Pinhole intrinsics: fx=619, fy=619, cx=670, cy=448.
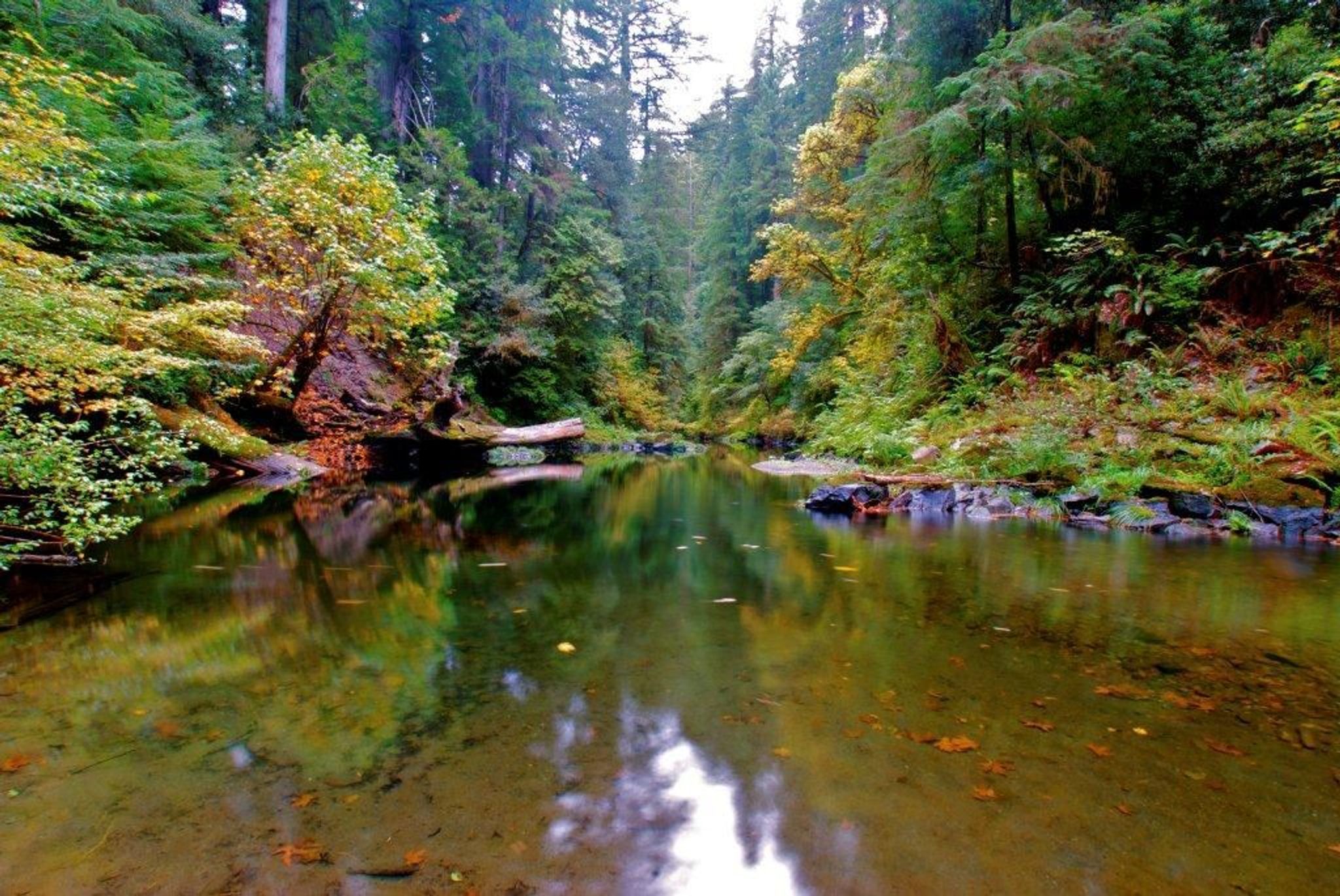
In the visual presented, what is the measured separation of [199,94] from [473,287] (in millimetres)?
7409

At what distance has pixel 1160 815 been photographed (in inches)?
71.2

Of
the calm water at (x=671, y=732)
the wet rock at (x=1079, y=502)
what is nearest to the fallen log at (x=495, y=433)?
the calm water at (x=671, y=732)

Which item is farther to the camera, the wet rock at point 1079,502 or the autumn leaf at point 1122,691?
the wet rock at point 1079,502

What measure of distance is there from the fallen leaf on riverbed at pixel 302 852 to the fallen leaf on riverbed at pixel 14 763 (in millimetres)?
1073

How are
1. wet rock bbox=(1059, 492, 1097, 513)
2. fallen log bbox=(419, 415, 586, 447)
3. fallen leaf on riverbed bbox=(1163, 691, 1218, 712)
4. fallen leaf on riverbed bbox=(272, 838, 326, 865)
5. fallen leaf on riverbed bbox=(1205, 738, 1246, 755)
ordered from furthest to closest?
fallen log bbox=(419, 415, 586, 447) < wet rock bbox=(1059, 492, 1097, 513) < fallen leaf on riverbed bbox=(1163, 691, 1218, 712) < fallen leaf on riverbed bbox=(1205, 738, 1246, 755) < fallen leaf on riverbed bbox=(272, 838, 326, 865)

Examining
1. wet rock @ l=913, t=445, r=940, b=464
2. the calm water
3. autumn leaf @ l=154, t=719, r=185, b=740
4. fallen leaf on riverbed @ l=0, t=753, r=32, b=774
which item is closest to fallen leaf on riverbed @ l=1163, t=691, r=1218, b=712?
the calm water

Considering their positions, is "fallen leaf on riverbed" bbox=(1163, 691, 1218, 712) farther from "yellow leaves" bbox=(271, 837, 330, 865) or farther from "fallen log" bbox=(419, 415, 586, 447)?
"fallen log" bbox=(419, 415, 586, 447)

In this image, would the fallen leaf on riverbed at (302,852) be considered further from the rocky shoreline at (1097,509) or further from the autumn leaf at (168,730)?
the rocky shoreline at (1097,509)

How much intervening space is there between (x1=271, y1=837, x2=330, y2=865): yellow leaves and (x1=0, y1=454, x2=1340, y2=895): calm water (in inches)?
0.6

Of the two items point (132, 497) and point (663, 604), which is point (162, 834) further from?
point (132, 497)

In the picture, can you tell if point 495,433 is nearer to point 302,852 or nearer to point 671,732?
point 671,732

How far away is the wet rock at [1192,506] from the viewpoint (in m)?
6.71

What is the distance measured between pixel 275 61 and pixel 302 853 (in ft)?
62.0

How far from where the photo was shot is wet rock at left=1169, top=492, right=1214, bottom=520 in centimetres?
671
